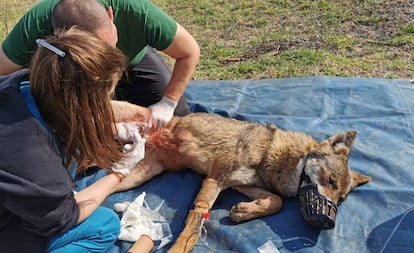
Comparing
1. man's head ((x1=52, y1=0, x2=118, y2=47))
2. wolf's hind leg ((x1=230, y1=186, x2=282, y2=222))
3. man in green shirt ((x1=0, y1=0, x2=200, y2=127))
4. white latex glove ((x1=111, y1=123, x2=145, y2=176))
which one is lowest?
wolf's hind leg ((x1=230, y1=186, x2=282, y2=222))

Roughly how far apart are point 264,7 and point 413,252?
6444 millimetres

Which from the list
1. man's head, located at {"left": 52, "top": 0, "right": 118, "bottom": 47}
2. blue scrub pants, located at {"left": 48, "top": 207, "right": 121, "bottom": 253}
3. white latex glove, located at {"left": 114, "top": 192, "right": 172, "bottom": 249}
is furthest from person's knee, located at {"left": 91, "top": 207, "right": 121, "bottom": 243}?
man's head, located at {"left": 52, "top": 0, "right": 118, "bottom": 47}

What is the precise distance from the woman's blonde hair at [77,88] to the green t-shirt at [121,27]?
4.74 ft

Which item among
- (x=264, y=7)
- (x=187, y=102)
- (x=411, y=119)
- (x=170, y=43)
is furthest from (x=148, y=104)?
(x=264, y=7)

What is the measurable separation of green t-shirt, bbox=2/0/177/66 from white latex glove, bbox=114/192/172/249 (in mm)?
1470

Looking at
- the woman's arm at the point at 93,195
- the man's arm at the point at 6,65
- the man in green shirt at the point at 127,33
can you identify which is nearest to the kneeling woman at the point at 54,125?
the woman's arm at the point at 93,195

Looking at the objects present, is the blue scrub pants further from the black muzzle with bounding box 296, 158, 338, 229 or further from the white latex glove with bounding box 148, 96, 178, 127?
the black muzzle with bounding box 296, 158, 338, 229

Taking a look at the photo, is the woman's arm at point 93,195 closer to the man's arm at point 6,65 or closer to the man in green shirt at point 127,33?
the man in green shirt at point 127,33

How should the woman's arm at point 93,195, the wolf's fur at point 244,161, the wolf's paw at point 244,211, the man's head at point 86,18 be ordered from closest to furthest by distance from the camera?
the woman's arm at point 93,195, the man's head at point 86,18, the wolf's paw at point 244,211, the wolf's fur at point 244,161

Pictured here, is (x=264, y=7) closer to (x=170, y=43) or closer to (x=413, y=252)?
(x=170, y=43)

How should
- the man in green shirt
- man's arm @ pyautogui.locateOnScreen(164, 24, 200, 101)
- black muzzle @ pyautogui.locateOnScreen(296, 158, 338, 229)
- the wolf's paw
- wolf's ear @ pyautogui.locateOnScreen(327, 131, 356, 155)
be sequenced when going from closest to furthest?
the man in green shirt, black muzzle @ pyautogui.locateOnScreen(296, 158, 338, 229), the wolf's paw, wolf's ear @ pyautogui.locateOnScreen(327, 131, 356, 155), man's arm @ pyautogui.locateOnScreen(164, 24, 200, 101)

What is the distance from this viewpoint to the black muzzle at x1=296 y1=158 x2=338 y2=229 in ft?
11.5

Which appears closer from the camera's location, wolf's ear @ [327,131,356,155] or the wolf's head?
the wolf's head

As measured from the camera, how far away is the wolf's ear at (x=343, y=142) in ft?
13.3
